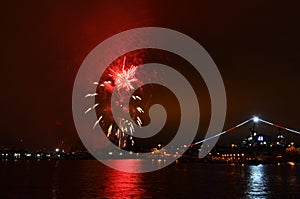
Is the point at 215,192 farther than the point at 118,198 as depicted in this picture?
Yes

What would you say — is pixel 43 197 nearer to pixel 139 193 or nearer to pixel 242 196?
pixel 139 193

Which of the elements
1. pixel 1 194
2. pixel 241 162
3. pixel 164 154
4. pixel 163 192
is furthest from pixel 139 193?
pixel 164 154

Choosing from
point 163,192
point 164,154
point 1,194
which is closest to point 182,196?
point 163,192

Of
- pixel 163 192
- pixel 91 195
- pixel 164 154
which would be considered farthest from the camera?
pixel 164 154

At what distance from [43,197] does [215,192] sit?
1418 cm

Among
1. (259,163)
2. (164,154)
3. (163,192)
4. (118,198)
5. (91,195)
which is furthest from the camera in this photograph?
(164,154)

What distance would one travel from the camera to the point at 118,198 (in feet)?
97.6

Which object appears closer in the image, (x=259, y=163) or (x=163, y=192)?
(x=163, y=192)

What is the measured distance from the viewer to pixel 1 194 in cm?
3316

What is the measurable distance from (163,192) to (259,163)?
317 ft

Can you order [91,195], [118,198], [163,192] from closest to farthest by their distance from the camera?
[118,198] → [91,195] → [163,192]

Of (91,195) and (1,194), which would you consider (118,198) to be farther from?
(1,194)

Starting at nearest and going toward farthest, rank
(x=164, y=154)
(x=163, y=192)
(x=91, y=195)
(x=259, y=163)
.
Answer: (x=91, y=195), (x=163, y=192), (x=259, y=163), (x=164, y=154)

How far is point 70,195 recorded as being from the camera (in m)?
32.3
